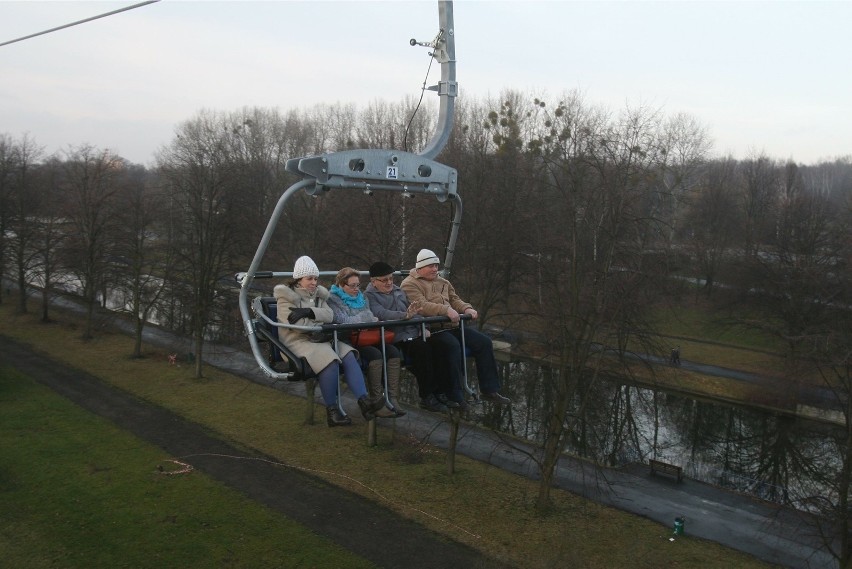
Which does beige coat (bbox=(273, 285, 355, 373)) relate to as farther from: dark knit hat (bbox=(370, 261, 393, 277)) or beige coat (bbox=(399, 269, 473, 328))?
beige coat (bbox=(399, 269, 473, 328))

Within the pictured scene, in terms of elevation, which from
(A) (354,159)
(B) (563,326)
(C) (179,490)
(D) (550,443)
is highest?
(A) (354,159)

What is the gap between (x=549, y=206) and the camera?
35.8 m

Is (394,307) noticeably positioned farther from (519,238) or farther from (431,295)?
(519,238)

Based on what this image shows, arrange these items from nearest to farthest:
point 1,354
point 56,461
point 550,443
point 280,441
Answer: point 550,443 → point 56,461 → point 280,441 → point 1,354

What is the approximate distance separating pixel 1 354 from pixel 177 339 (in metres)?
8.22

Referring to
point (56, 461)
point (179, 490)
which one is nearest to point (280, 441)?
point (179, 490)

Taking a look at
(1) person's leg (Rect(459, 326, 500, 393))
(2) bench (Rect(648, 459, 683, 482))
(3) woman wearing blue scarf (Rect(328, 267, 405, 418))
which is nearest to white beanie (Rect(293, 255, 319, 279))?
(3) woman wearing blue scarf (Rect(328, 267, 405, 418))

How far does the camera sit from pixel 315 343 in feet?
25.4

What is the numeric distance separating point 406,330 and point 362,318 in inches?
26.9

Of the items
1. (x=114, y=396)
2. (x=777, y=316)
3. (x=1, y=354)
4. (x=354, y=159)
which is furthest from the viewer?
(x=777, y=316)

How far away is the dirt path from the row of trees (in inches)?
150

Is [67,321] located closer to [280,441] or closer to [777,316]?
[280,441]

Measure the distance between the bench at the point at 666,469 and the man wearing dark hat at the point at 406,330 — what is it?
1542 centimetres

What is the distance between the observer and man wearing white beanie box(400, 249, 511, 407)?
8.29m
